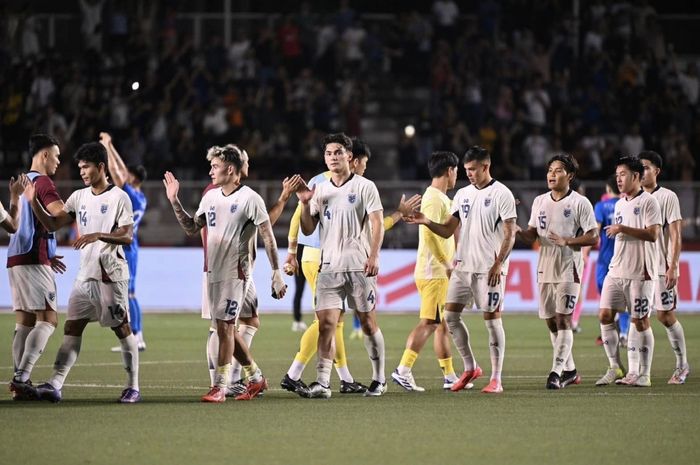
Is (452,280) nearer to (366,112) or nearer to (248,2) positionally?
(366,112)

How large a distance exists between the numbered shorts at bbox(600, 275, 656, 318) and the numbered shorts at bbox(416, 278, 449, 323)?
73.7 inches

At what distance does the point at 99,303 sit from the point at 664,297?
21.1 ft

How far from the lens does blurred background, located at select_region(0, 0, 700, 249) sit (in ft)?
103

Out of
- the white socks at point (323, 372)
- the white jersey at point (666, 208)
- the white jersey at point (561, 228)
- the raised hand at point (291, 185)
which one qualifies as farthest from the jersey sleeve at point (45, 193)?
the white jersey at point (666, 208)

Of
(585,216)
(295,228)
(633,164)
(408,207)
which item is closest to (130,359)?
(295,228)

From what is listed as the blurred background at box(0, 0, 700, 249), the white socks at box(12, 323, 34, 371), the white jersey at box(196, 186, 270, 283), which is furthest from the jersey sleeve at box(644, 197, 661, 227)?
the blurred background at box(0, 0, 700, 249)

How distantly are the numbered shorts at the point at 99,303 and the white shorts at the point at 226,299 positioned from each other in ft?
2.77

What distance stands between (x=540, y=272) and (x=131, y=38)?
68.9 ft

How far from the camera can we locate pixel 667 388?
13836 mm

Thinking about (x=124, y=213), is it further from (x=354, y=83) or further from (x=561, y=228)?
(x=354, y=83)

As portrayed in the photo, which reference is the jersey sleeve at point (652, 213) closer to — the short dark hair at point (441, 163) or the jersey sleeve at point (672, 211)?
the jersey sleeve at point (672, 211)

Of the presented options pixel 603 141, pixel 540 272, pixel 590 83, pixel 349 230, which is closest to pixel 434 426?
pixel 349 230

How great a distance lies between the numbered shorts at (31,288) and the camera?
42.3 feet

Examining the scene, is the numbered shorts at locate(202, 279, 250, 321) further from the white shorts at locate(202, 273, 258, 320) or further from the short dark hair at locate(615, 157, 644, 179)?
the short dark hair at locate(615, 157, 644, 179)
